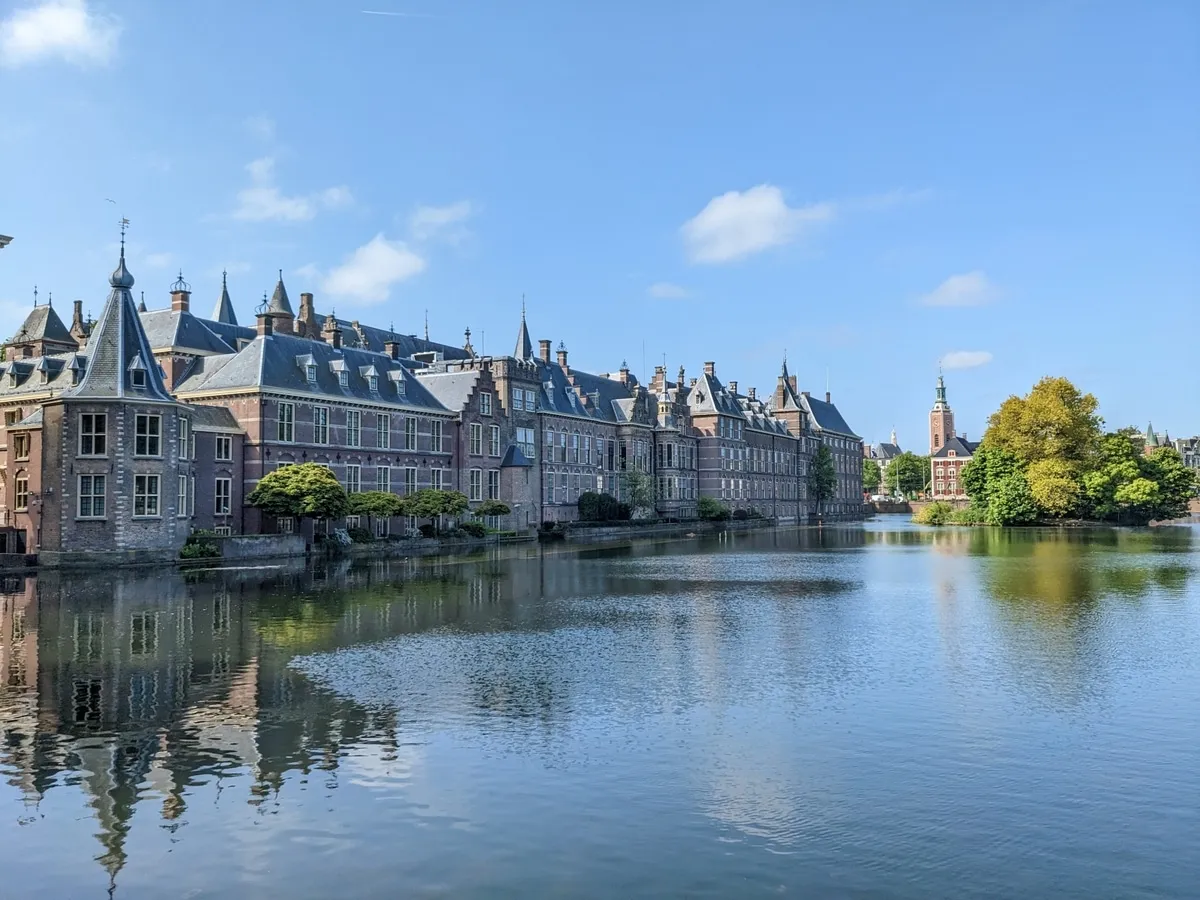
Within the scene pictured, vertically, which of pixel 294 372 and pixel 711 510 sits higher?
pixel 294 372

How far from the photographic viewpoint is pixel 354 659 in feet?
67.4

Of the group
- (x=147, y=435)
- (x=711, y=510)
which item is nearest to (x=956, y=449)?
(x=711, y=510)

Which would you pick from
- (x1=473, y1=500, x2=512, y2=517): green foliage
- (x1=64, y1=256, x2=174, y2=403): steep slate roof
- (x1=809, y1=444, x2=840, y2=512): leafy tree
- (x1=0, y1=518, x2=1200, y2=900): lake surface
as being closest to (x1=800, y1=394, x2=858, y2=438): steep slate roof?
(x1=809, y1=444, x2=840, y2=512): leafy tree

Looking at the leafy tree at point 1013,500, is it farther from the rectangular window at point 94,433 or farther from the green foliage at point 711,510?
the rectangular window at point 94,433

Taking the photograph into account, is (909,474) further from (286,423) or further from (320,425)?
(286,423)

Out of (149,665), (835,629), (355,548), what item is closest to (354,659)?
(149,665)

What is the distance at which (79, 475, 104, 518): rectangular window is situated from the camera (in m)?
43.1

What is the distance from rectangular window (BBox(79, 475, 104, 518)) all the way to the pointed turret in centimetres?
358

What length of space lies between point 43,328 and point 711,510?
57182mm

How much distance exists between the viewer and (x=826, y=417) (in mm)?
143625

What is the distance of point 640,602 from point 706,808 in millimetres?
19705

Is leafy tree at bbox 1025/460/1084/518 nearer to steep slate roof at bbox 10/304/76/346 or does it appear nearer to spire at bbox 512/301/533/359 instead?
spire at bbox 512/301/533/359

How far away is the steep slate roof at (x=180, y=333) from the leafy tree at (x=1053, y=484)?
6139 cm

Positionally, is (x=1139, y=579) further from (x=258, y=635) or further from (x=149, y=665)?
(x=149, y=665)
